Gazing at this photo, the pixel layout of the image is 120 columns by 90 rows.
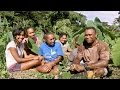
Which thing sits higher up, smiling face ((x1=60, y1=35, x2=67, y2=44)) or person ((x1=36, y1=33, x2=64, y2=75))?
smiling face ((x1=60, y1=35, x2=67, y2=44))

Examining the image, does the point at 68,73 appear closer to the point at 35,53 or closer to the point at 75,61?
the point at 75,61

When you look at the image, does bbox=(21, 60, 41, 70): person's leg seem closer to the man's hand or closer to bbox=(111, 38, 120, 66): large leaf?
the man's hand

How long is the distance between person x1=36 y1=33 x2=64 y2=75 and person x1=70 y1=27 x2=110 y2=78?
0.26 meters

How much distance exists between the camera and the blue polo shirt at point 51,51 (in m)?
6.14

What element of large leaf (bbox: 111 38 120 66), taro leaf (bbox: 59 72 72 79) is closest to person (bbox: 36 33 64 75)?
taro leaf (bbox: 59 72 72 79)

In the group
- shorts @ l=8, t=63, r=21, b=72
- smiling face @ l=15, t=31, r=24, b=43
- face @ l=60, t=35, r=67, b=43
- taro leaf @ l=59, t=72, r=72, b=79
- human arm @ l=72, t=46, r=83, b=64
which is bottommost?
taro leaf @ l=59, t=72, r=72, b=79

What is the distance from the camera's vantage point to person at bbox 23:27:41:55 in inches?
242

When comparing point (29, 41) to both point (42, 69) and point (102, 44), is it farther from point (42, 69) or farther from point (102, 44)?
point (102, 44)

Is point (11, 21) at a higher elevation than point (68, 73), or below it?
higher

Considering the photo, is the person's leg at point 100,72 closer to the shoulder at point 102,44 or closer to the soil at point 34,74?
the soil at point 34,74

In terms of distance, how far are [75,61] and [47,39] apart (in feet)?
1.89
